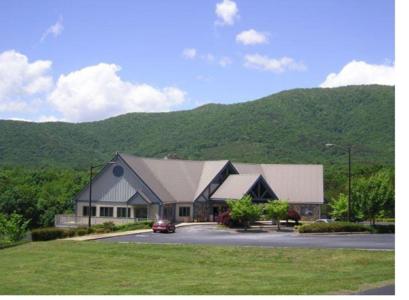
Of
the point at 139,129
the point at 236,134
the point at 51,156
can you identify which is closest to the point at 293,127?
the point at 236,134

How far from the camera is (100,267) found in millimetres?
28906

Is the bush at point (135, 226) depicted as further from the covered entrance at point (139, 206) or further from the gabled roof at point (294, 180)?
the gabled roof at point (294, 180)

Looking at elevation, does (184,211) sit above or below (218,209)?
below

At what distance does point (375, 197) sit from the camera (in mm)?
50531

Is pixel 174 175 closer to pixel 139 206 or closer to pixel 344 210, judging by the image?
pixel 139 206

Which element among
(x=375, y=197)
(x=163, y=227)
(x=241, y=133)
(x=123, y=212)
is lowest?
(x=163, y=227)

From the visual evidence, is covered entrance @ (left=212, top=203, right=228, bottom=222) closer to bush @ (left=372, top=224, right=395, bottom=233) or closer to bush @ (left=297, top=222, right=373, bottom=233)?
bush @ (left=297, top=222, right=373, bottom=233)

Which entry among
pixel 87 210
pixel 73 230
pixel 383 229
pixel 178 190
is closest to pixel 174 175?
pixel 178 190

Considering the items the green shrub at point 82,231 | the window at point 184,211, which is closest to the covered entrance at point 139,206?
the window at point 184,211

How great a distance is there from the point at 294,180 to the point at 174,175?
1430 cm

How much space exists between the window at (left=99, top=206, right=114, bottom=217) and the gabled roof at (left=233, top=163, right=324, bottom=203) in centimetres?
1631

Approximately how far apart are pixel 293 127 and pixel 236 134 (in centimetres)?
1276

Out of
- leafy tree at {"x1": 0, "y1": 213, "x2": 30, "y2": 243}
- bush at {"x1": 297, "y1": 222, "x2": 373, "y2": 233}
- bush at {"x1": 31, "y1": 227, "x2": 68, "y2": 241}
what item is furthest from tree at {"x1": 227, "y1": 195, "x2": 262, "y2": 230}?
leafy tree at {"x1": 0, "y1": 213, "x2": 30, "y2": 243}

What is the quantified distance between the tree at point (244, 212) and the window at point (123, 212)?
468 inches
